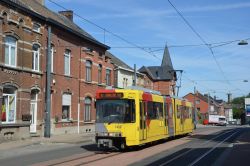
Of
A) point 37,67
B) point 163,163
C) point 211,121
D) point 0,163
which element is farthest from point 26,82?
point 211,121

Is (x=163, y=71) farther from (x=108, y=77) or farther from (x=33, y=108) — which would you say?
(x=33, y=108)

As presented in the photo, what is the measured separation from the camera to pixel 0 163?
1720 cm

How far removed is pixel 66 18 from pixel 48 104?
15366 mm

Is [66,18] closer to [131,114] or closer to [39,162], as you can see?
[131,114]

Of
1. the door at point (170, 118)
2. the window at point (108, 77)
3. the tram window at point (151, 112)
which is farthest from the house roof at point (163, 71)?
the tram window at point (151, 112)

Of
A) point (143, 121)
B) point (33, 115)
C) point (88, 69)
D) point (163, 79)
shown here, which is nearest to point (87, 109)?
point (88, 69)

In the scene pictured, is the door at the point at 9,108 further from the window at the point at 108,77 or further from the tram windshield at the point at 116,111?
the window at the point at 108,77

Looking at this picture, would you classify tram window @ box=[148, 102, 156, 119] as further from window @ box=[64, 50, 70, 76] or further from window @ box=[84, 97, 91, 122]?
window @ box=[84, 97, 91, 122]

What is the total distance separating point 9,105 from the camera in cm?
2934

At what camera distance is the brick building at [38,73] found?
29.0 metres

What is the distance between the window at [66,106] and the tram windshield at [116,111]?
15913 millimetres

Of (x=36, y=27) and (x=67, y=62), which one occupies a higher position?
(x=36, y=27)

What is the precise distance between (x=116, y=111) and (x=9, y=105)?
34.2 ft

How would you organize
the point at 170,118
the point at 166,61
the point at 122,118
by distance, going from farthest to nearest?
1. the point at 166,61
2. the point at 170,118
3. the point at 122,118
